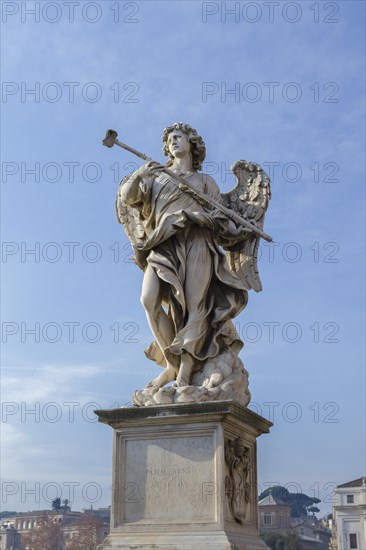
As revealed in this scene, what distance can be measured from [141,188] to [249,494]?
3.91 metres

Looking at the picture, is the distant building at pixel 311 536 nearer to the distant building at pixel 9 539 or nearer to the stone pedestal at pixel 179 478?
the distant building at pixel 9 539

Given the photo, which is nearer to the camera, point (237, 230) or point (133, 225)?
point (237, 230)

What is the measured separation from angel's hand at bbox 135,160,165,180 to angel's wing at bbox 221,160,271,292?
1.02m

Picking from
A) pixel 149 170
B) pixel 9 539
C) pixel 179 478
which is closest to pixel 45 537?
pixel 9 539

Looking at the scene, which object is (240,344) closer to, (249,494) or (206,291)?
(206,291)

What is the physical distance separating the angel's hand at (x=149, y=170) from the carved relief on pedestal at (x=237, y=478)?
340 centimetres

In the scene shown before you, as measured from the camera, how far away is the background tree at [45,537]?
249 feet

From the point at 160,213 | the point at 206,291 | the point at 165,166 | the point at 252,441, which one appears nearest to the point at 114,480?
the point at 252,441

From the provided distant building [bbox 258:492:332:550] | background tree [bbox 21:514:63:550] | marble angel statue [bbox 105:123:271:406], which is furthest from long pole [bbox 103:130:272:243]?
distant building [bbox 258:492:332:550]

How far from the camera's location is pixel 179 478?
355 inches

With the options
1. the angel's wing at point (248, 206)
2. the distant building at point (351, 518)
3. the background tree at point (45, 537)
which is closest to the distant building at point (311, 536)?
the distant building at point (351, 518)

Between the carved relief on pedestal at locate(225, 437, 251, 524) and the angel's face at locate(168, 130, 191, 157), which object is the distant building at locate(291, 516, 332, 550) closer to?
the carved relief on pedestal at locate(225, 437, 251, 524)

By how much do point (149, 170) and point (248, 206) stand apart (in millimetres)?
1435

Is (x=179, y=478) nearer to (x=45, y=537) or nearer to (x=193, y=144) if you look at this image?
(x=193, y=144)
